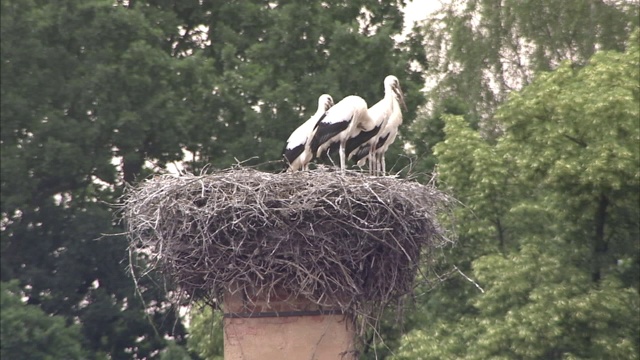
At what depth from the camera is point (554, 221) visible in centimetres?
2150

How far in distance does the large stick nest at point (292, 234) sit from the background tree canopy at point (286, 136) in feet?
27.3

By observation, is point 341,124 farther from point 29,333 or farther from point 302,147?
point 29,333

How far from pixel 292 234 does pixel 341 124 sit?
1829mm

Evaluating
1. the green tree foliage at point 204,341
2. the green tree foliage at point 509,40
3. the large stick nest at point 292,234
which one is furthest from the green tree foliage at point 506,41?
the large stick nest at point 292,234

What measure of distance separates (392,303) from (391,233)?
716 millimetres

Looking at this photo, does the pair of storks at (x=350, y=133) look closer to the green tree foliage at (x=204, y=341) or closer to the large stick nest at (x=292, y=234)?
the large stick nest at (x=292, y=234)

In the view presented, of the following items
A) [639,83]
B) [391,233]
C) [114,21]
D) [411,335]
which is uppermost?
[114,21]

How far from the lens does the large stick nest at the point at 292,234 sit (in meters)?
11.1

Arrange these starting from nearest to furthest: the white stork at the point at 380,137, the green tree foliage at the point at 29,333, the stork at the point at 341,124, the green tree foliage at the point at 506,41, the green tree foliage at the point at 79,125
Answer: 1. the stork at the point at 341,124
2. the white stork at the point at 380,137
3. the green tree foliage at the point at 29,333
4. the green tree foliage at the point at 79,125
5. the green tree foliage at the point at 506,41

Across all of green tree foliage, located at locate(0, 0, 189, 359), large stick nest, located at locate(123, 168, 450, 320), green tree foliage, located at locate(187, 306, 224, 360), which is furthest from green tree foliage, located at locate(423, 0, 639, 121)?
large stick nest, located at locate(123, 168, 450, 320)

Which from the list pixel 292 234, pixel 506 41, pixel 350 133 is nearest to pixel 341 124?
pixel 350 133

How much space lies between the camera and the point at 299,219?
36.6ft

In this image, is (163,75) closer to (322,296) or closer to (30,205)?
(30,205)

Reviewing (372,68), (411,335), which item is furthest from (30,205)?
(411,335)
